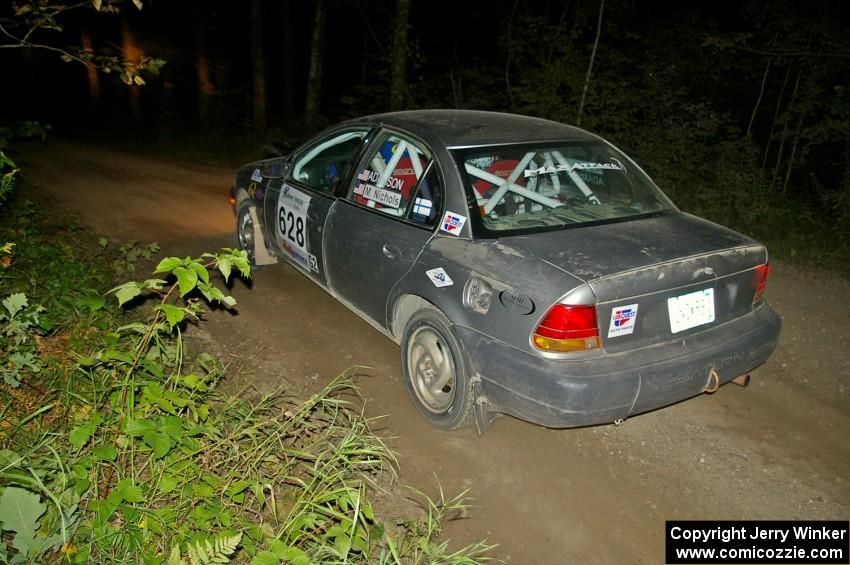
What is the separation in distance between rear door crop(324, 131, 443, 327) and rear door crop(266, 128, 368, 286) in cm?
17

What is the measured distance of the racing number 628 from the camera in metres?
5.13

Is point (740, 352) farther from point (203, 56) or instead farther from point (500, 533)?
point (203, 56)

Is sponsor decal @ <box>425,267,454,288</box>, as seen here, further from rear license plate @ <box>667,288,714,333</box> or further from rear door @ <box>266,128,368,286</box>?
rear door @ <box>266,128,368,286</box>

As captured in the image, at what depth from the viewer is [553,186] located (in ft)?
13.4

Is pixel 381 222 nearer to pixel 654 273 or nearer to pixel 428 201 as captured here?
pixel 428 201

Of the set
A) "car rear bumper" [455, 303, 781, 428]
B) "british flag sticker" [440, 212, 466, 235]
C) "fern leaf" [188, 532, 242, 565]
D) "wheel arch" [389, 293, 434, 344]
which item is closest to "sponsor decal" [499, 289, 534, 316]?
"car rear bumper" [455, 303, 781, 428]

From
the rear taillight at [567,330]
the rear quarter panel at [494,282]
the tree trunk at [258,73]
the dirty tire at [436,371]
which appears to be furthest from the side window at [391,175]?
the tree trunk at [258,73]

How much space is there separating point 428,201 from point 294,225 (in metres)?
1.66

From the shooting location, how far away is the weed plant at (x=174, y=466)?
2.74m

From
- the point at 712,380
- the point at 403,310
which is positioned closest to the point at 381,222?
the point at 403,310

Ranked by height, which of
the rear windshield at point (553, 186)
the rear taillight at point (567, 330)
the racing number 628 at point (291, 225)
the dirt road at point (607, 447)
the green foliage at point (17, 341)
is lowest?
the dirt road at point (607, 447)

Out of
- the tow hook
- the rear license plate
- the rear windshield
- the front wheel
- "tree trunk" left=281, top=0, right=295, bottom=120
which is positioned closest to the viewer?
the rear license plate

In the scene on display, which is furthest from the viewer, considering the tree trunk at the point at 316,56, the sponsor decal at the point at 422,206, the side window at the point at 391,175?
the tree trunk at the point at 316,56

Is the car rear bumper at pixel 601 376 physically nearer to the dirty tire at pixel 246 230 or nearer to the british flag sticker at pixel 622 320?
the british flag sticker at pixel 622 320
